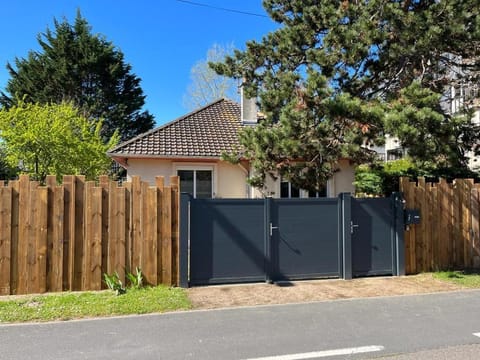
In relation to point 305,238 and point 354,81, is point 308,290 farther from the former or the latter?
point 354,81

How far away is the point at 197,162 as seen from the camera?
547 inches

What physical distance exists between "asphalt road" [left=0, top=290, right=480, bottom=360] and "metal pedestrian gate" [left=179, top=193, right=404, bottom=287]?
1544 millimetres

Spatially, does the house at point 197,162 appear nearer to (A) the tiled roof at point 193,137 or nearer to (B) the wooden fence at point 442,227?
(A) the tiled roof at point 193,137

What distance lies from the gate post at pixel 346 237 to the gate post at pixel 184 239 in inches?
124

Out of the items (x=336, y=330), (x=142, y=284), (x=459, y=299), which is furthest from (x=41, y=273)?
(x=459, y=299)

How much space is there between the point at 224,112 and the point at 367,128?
32.0 ft

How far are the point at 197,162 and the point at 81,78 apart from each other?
19.5m

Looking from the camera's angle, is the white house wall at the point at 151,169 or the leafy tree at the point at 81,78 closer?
the white house wall at the point at 151,169

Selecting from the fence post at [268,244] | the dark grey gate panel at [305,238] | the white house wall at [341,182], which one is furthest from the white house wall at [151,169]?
the dark grey gate panel at [305,238]

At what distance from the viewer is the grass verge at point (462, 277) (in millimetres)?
7993

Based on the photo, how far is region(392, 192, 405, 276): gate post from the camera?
8633 millimetres

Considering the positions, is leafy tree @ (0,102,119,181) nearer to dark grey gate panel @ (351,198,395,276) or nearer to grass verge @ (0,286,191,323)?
grass verge @ (0,286,191,323)

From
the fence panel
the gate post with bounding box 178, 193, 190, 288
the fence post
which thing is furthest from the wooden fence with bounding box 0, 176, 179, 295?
the fence post

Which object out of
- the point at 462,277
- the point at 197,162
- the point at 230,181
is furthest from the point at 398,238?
the point at 197,162
